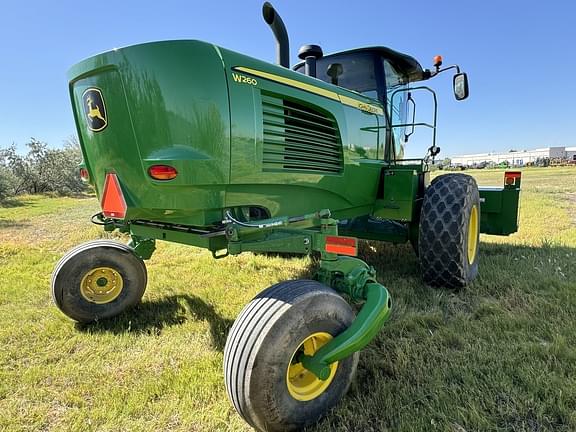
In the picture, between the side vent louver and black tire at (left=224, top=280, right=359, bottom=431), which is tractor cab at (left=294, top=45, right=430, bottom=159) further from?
black tire at (left=224, top=280, right=359, bottom=431)

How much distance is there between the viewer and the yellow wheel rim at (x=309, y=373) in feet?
6.11

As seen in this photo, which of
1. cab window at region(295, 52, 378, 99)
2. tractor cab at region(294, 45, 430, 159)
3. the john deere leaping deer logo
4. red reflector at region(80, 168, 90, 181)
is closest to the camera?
the john deere leaping deer logo

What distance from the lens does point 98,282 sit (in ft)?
10.4

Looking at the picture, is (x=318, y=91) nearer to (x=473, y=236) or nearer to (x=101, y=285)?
(x=101, y=285)

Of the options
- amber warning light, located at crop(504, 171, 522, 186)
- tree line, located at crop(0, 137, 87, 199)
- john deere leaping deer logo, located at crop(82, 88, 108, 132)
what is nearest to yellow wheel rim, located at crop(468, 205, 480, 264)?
amber warning light, located at crop(504, 171, 522, 186)

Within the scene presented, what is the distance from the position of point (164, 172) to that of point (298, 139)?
987mm

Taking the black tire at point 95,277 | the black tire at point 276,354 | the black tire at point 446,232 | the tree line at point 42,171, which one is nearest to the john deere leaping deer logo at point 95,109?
the black tire at point 276,354

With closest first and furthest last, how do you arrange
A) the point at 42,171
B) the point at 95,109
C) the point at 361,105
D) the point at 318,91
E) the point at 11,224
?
the point at 95,109, the point at 318,91, the point at 361,105, the point at 11,224, the point at 42,171

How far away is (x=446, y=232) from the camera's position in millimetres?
3297

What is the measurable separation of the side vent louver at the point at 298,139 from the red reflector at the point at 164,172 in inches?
22.9

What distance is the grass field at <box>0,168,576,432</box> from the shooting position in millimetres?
1873

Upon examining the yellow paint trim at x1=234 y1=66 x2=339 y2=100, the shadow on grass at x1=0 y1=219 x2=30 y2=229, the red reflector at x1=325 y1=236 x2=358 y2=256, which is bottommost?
the shadow on grass at x1=0 y1=219 x2=30 y2=229

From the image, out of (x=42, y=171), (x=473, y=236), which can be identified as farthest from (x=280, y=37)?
(x=42, y=171)

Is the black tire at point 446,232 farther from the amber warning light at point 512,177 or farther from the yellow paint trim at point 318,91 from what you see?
the amber warning light at point 512,177
